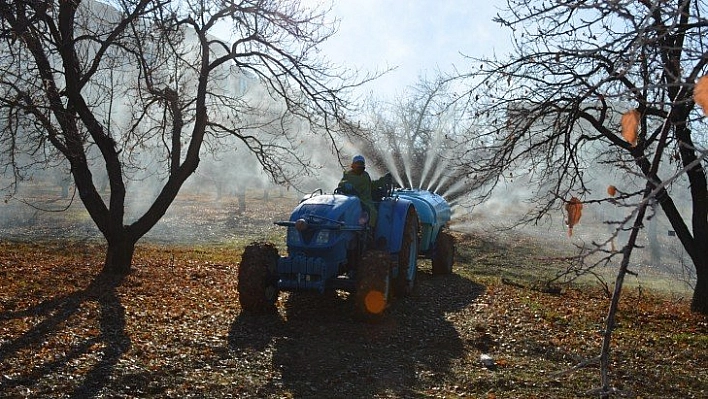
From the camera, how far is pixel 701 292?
36.4ft

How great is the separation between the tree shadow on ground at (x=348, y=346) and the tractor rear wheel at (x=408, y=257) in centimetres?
26

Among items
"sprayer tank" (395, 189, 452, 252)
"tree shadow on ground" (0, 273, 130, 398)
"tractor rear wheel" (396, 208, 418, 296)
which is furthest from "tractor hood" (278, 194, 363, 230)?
"sprayer tank" (395, 189, 452, 252)

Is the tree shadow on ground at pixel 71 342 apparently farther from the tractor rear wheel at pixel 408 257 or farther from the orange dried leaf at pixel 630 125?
the orange dried leaf at pixel 630 125

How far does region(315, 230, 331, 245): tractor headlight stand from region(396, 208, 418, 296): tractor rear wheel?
195 cm

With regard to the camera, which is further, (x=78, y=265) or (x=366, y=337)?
(x=78, y=265)

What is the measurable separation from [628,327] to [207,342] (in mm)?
6185

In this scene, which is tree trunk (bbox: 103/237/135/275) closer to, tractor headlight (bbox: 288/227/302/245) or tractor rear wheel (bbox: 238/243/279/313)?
tractor rear wheel (bbox: 238/243/279/313)

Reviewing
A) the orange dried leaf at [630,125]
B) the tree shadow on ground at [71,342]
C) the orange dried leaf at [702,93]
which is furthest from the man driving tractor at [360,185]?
the orange dried leaf at [702,93]

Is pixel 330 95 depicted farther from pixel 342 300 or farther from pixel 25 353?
pixel 25 353

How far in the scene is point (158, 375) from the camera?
6320mm

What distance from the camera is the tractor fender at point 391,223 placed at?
33.3ft

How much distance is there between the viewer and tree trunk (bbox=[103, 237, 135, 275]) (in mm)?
11422

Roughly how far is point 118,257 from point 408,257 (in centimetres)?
515

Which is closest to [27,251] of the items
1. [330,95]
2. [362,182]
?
[330,95]
